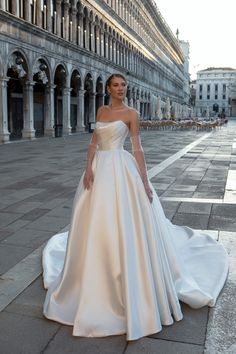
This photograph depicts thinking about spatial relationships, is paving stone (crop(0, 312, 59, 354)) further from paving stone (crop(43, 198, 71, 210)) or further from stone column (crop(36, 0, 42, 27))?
stone column (crop(36, 0, 42, 27))

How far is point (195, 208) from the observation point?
7605 mm

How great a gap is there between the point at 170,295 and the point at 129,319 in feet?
1.48

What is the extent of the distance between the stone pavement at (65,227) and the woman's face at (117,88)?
1859 mm

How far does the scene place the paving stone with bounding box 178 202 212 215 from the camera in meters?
7.36

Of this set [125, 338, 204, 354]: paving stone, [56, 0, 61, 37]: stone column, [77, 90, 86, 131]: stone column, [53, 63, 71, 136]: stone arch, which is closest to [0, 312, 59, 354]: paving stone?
[125, 338, 204, 354]: paving stone

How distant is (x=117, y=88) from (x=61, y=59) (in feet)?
86.3

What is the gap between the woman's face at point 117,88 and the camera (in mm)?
3531

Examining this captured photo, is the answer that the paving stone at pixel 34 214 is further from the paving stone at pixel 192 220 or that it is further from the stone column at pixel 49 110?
the stone column at pixel 49 110

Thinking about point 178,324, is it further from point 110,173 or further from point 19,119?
point 19,119

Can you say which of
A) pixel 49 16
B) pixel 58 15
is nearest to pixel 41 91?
pixel 58 15

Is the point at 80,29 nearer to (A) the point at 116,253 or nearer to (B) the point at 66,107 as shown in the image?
(B) the point at 66,107

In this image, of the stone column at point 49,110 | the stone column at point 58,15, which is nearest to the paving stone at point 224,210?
the stone column at point 49,110

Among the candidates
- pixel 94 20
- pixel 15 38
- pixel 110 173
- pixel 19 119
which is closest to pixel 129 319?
pixel 110 173

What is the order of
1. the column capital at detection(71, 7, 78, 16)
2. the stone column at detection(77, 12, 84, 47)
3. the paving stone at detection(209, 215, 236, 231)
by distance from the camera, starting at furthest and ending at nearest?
the stone column at detection(77, 12, 84, 47), the column capital at detection(71, 7, 78, 16), the paving stone at detection(209, 215, 236, 231)
